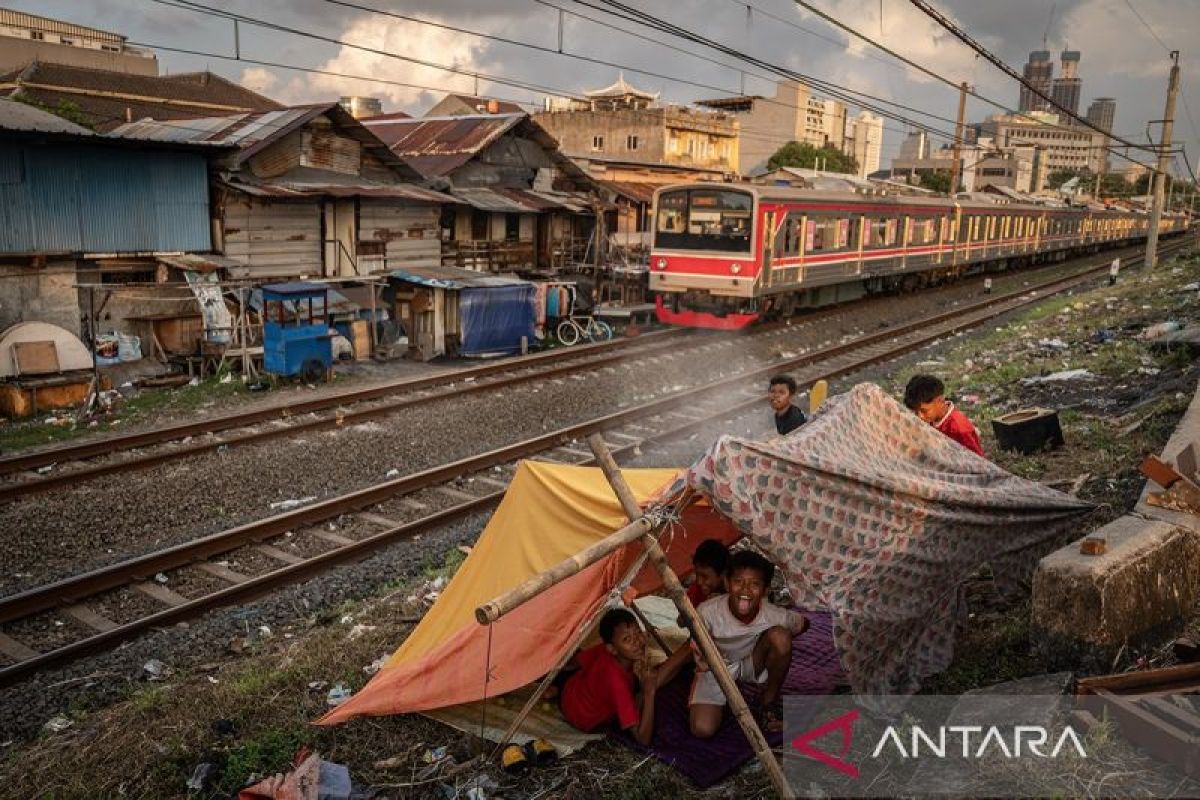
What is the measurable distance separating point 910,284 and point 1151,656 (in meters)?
24.4

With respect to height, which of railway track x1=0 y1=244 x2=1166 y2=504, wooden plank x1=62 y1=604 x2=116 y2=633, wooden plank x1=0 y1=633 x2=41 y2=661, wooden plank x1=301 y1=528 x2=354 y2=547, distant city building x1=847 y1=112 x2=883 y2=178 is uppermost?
distant city building x1=847 y1=112 x2=883 y2=178

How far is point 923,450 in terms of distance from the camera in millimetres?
5742

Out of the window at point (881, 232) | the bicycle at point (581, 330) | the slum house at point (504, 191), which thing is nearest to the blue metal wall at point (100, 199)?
the slum house at point (504, 191)

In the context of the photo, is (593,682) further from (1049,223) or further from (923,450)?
(1049,223)

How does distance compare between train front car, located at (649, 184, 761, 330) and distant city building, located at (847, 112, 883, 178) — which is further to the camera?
distant city building, located at (847, 112, 883, 178)

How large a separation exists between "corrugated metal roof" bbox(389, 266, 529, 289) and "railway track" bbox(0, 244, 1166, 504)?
1.94 metres

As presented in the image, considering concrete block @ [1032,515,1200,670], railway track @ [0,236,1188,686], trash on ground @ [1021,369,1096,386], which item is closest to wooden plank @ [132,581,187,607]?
railway track @ [0,236,1188,686]

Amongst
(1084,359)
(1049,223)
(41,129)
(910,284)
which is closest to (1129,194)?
(1049,223)

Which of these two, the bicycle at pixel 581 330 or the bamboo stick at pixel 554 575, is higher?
the bamboo stick at pixel 554 575

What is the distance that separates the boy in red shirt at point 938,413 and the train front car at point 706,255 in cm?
1171

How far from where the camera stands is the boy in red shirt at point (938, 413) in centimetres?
660

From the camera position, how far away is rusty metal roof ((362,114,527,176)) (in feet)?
76.7

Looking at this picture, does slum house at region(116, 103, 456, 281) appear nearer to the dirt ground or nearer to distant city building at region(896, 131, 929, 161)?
the dirt ground

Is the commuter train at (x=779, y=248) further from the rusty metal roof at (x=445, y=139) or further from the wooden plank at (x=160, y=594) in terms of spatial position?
the wooden plank at (x=160, y=594)
